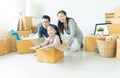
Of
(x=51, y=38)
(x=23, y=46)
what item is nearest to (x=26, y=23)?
(x=23, y=46)

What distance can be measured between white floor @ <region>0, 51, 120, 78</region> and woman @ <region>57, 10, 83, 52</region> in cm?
63

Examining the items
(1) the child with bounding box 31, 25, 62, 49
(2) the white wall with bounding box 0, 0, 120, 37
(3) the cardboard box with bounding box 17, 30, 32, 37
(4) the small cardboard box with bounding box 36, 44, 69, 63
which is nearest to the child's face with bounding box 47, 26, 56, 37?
(1) the child with bounding box 31, 25, 62, 49

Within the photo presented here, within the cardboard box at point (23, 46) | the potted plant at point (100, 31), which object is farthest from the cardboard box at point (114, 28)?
the cardboard box at point (23, 46)

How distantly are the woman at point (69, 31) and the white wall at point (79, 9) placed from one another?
0.52 metres

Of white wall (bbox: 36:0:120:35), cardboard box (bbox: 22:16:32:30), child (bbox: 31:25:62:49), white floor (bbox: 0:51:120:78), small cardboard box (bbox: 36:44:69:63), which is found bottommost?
white floor (bbox: 0:51:120:78)

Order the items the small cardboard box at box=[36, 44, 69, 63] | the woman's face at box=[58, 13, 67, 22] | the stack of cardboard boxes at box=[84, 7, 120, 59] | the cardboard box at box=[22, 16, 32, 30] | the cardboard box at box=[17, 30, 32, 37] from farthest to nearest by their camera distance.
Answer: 1. the cardboard box at box=[22, 16, 32, 30]
2. the cardboard box at box=[17, 30, 32, 37]
3. the woman's face at box=[58, 13, 67, 22]
4. the stack of cardboard boxes at box=[84, 7, 120, 59]
5. the small cardboard box at box=[36, 44, 69, 63]

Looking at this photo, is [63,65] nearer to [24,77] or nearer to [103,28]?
[24,77]

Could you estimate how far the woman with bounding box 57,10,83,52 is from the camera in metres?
2.77

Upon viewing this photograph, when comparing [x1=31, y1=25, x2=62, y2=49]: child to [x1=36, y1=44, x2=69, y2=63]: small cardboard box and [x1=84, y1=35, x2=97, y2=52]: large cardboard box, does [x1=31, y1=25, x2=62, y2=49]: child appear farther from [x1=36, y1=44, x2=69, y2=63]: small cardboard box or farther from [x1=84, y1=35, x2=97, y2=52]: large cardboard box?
[x1=84, y1=35, x2=97, y2=52]: large cardboard box

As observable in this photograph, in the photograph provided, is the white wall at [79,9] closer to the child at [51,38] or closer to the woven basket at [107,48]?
the woven basket at [107,48]

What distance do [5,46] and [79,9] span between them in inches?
67.9

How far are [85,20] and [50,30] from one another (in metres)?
1.31

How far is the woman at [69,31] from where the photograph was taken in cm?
277

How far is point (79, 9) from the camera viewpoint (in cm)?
344
